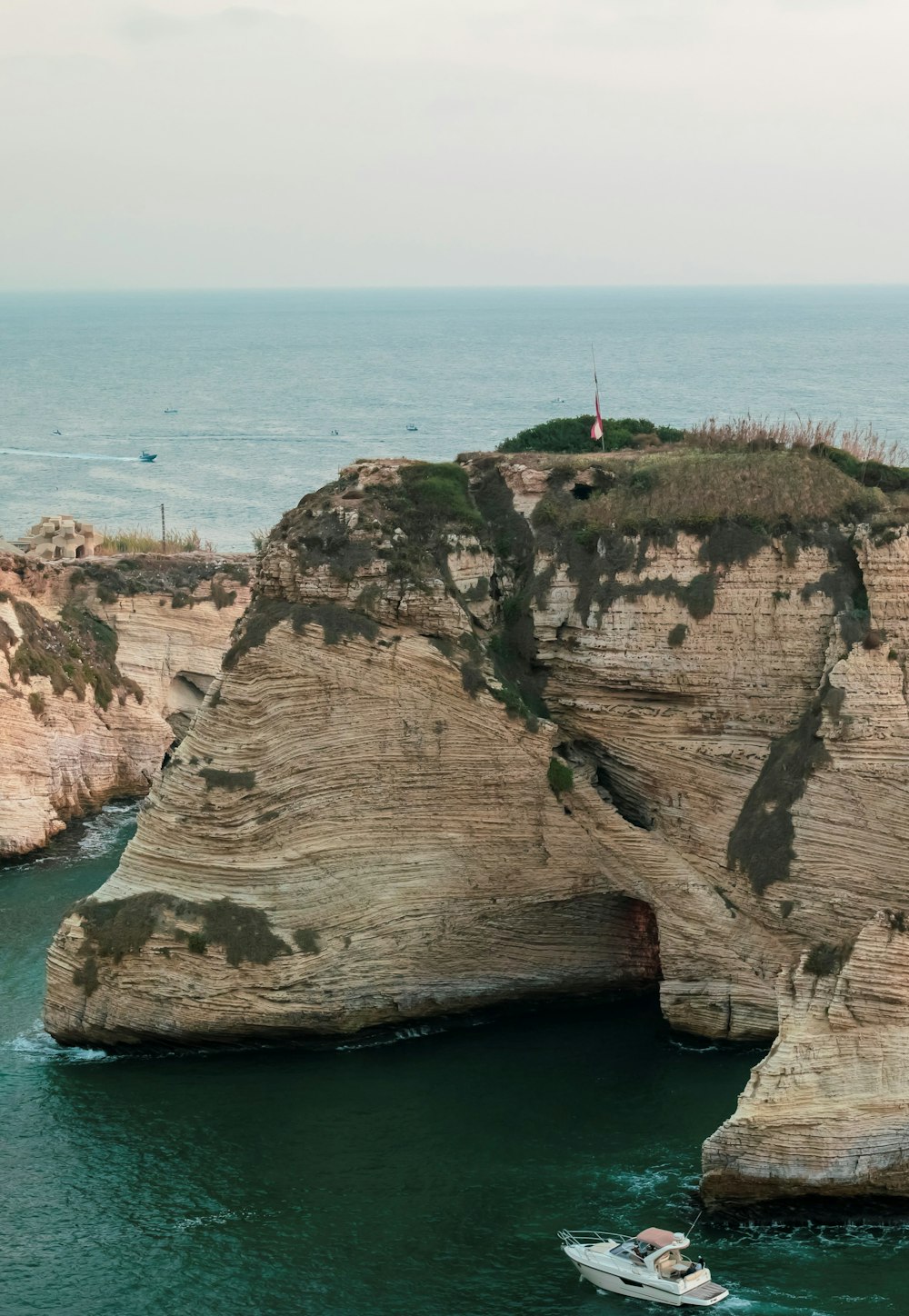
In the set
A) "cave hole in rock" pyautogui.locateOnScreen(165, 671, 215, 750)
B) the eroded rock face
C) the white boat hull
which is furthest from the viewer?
"cave hole in rock" pyautogui.locateOnScreen(165, 671, 215, 750)

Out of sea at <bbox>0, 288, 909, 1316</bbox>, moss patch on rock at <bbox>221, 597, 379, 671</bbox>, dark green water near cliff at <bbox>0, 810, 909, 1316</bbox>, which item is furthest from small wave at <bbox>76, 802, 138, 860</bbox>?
moss patch on rock at <bbox>221, 597, 379, 671</bbox>

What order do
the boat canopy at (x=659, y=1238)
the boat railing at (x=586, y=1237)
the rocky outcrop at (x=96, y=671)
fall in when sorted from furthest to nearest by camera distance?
the rocky outcrop at (x=96, y=671) → the boat railing at (x=586, y=1237) → the boat canopy at (x=659, y=1238)

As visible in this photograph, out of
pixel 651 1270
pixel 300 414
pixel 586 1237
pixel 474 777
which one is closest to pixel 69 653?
pixel 474 777

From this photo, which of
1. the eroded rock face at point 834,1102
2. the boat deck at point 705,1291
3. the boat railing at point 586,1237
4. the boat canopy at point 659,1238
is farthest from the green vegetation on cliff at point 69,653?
the boat deck at point 705,1291

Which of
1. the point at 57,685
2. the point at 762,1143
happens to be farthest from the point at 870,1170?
the point at 57,685

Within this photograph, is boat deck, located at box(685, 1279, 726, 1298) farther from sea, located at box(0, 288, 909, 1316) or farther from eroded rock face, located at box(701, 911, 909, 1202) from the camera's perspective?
eroded rock face, located at box(701, 911, 909, 1202)

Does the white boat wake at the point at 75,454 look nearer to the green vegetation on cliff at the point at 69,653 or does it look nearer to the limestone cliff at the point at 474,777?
the green vegetation on cliff at the point at 69,653
